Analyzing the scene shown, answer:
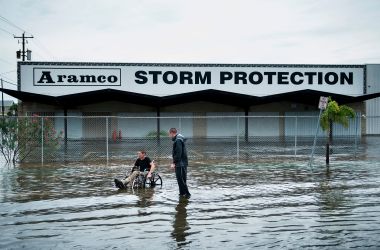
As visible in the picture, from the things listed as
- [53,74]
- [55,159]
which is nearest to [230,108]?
[53,74]

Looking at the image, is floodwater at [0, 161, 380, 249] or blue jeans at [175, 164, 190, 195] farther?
blue jeans at [175, 164, 190, 195]

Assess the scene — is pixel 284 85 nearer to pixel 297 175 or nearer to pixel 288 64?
pixel 288 64

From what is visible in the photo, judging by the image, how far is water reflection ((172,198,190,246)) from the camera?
7.60 meters

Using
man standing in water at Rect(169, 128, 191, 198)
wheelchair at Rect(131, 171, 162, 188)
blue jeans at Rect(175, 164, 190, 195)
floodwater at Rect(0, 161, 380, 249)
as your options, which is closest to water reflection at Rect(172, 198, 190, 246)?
floodwater at Rect(0, 161, 380, 249)

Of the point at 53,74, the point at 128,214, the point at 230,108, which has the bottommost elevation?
the point at 128,214

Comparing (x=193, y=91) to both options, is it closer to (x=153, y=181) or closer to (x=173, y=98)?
(x=173, y=98)

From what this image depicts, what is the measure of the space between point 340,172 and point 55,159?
1179 cm

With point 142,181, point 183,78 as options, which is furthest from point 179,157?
point 183,78

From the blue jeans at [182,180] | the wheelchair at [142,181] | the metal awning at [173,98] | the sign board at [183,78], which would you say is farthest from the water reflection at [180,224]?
the sign board at [183,78]

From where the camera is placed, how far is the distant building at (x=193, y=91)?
3741 cm

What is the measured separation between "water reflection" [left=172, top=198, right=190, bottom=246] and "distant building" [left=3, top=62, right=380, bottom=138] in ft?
84.2

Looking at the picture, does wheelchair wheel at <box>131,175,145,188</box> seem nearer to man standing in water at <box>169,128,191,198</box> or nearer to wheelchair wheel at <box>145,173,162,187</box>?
wheelchair wheel at <box>145,173,162,187</box>

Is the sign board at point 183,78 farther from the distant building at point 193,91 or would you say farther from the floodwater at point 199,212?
the floodwater at point 199,212

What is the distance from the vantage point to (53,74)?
37.8 meters
